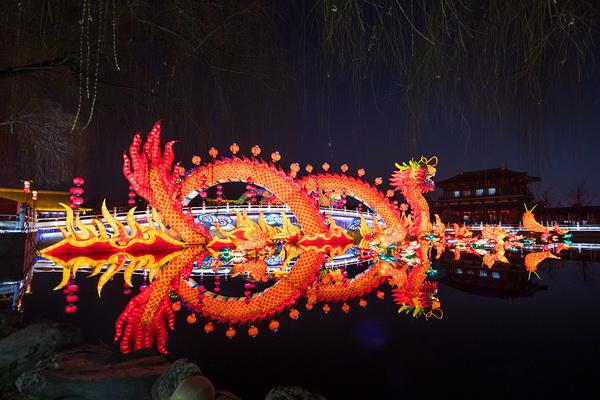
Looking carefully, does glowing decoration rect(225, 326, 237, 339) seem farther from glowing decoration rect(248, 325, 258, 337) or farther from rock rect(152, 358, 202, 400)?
rock rect(152, 358, 202, 400)

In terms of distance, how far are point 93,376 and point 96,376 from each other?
0.01 m

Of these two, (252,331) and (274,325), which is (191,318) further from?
(274,325)

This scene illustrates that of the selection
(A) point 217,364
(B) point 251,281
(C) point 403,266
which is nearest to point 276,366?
(A) point 217,364

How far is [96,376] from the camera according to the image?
151 cm

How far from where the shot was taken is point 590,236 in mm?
16672

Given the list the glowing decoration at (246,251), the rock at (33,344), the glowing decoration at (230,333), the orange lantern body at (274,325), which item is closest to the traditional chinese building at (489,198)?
the glowing decoration at (246,251)

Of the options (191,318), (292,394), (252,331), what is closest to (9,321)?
(191,318)

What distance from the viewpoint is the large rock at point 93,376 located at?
→ 1.41 meters

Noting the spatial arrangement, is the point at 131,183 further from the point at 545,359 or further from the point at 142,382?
the point at 545,359

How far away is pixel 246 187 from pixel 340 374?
34.7ft

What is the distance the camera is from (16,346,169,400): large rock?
4.61 feet

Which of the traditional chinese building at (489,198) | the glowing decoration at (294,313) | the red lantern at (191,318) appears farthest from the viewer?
the traditional chinese building at (489,198)

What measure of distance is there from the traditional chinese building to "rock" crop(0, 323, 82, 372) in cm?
2465

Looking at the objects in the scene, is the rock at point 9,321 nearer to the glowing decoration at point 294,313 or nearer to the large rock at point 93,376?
the large rock at point 93,376
